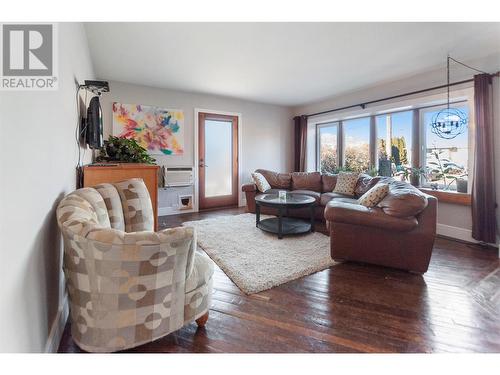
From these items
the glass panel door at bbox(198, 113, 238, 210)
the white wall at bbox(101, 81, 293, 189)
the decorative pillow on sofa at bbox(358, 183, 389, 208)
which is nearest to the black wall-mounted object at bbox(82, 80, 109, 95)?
the white wall at bbox(101, 81, 293, 189)

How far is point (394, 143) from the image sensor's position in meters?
4.40

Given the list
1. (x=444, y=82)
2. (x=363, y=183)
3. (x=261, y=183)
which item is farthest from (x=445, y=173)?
(x=261, y=183)

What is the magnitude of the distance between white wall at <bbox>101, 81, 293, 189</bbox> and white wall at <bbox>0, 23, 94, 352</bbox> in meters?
2.78

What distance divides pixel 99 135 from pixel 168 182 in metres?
2.20

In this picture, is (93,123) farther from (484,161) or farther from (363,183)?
(484,161)

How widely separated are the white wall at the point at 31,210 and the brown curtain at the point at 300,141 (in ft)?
16.0

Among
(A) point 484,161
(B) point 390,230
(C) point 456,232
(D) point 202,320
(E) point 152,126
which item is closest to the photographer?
(D) point 202,320

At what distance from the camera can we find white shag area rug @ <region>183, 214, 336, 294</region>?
2.21m

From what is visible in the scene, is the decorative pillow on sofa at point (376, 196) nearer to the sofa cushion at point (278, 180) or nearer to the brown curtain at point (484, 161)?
the brown curtain at point (484, 161)

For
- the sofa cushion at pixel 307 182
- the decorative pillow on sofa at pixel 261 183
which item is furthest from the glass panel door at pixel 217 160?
the sofa cushion at pixel 307 182

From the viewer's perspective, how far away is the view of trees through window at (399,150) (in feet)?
12.1

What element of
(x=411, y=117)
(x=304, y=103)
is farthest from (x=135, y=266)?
(x=304, y=103)

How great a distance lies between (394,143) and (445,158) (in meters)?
0.82

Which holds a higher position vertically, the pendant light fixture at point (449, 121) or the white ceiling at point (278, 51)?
the white ceiling at point (278, 51)
